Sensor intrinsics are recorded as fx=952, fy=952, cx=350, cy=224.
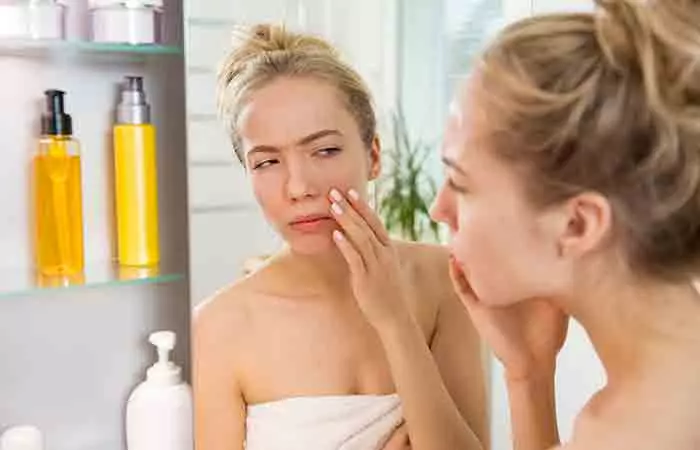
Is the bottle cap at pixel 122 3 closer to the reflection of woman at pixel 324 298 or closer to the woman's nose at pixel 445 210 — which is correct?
the reflection of woman at pixel 324 298

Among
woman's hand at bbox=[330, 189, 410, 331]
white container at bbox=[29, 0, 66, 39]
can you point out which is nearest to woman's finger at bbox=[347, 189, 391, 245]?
woman's hand at bbox=[330, 189, 410, 331]

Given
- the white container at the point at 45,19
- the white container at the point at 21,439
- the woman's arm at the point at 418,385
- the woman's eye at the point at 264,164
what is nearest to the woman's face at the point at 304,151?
the woman's eye at the point at 264,164

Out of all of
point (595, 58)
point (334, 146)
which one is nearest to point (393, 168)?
point (334, 146)

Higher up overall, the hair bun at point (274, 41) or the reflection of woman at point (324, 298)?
the hair bun at point (274, 41)

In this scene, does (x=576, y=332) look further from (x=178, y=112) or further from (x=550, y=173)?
(x=178, y=112)

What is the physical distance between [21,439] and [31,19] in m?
0.46

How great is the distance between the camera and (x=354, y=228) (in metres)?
0.97

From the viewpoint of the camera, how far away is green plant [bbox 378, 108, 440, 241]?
1.01 m

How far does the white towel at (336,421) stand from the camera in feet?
3.32

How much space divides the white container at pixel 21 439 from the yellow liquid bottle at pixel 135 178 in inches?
8.5

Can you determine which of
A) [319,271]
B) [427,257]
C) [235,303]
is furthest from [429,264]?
[235,303]

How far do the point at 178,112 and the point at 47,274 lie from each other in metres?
0.24

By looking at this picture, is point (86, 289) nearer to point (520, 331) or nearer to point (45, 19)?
point (45, 19)

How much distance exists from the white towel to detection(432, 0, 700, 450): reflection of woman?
25cm
